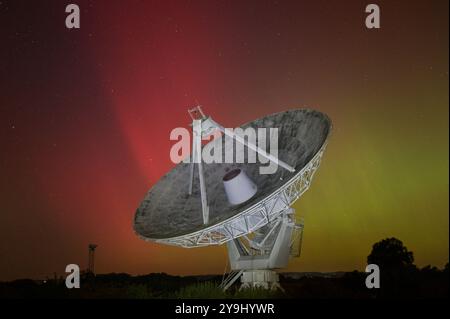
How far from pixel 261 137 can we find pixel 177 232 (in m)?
6.62

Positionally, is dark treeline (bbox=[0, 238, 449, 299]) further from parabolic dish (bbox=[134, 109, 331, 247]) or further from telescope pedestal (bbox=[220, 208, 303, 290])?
parabolic dish (bbox=[134, 109, 331, 247])

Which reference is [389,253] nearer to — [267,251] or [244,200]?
[267,251]

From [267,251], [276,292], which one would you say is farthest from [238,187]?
[276,292]

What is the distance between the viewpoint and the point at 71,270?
99.6 ft

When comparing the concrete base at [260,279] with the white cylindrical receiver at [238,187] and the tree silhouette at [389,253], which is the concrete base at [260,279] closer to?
the white cylindrical receiver at [238,187]

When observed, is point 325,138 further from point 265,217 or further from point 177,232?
point 177,232

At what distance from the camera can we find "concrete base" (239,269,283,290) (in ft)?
78.8

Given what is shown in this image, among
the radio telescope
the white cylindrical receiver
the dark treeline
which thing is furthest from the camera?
the dark treeline

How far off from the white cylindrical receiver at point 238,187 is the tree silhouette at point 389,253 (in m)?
26.1

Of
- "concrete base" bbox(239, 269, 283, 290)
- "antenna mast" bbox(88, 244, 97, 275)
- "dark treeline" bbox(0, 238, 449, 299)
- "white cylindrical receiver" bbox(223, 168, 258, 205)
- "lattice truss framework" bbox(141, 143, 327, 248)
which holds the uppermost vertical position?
"white cylindrical receiver" bbox(223, 168, 258, 205)

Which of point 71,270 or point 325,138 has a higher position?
point 325,138

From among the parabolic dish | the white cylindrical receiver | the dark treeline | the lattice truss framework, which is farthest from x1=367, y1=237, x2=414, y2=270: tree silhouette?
the lattice truss framework

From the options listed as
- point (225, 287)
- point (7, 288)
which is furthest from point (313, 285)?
point (7, 288)
